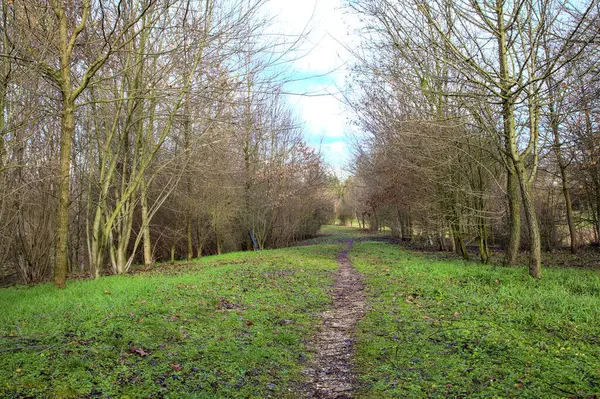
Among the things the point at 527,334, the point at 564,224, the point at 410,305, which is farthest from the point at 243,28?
the point at 564,224

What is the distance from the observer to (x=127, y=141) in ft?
44.4

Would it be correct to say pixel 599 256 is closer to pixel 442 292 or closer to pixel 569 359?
pixel 442 292

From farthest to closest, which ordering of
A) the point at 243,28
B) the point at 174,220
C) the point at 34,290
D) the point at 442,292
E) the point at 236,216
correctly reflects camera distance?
the point at 236,216 → the point at 174,220 → the point at 34,290 → the point at 442,292 → the point at 243,28

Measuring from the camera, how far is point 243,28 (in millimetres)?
6793

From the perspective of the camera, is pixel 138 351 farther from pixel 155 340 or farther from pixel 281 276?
pixel 281 276

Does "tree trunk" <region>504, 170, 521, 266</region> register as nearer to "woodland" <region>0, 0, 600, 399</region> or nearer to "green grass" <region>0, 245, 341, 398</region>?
"woodland" <region>0, 0, 600, 399</region>

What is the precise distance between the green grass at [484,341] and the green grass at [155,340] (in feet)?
3.49

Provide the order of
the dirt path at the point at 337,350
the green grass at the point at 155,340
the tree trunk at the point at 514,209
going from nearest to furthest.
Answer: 1. the green grass at the point at 155,340
2. the dirt path at the point at 337,350
3. the tree trunk at the point at 514,209

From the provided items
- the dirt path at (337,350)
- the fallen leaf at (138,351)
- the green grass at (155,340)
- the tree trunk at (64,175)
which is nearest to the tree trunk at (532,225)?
the dirt path at (337,350)

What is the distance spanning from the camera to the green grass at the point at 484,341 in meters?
3.60

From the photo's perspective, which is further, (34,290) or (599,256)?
(599,256)

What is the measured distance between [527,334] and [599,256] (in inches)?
540

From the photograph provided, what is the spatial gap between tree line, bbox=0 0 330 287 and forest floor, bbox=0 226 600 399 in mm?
3185

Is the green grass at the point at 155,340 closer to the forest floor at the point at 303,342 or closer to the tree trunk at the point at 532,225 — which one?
the forest floor at the point at 303,342
